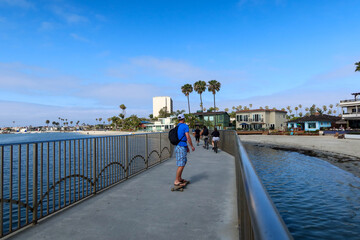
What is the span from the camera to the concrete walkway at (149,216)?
3.63 meters

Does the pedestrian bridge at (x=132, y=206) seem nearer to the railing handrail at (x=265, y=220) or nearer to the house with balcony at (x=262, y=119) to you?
the railing handrail at (x=265, y=220)

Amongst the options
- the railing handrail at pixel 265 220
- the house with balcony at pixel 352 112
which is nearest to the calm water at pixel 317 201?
the railing handrail at pixel 265 220

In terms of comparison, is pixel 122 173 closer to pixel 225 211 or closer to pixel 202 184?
pixel 202 184

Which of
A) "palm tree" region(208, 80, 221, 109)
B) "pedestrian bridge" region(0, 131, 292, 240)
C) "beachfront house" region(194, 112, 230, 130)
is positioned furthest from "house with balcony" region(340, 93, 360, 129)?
"pedestrian bridge" region(0, 131, 292, 240)

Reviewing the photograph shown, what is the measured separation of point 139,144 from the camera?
368 inches

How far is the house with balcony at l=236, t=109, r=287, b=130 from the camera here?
2714 inches

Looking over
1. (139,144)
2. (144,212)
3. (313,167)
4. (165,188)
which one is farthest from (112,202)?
(313,167)

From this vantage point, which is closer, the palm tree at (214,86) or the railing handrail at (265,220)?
the railing handrail at (265,220)

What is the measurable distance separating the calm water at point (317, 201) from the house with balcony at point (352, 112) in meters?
48.4

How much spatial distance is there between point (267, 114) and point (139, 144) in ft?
218

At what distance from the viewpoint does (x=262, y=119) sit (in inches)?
2712

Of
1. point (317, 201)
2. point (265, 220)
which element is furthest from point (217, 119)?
point (265, 220)

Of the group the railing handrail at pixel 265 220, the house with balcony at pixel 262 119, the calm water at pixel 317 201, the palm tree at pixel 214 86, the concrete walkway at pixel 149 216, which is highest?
the palm tree at pixel 214 86

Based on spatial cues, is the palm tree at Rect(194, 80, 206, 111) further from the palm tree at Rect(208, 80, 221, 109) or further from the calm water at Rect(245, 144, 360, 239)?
the calm water at Rect(245, 144, 360, 239)
